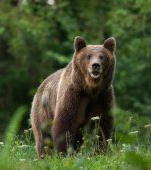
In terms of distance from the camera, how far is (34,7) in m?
23.6

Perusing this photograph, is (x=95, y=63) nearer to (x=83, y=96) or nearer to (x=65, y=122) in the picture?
(x=83, y=96)

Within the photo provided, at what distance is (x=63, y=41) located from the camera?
88.5 ft

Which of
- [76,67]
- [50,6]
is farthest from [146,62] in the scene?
[76,67]

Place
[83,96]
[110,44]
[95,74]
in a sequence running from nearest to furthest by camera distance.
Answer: [95,74] → [83,96] → [110,44]

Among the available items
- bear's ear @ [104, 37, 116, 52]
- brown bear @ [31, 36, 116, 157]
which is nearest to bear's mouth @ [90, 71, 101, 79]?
brown bear @ [31, 36, 116, 157]

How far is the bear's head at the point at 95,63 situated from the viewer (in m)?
10.1

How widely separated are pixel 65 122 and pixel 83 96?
0.43 m

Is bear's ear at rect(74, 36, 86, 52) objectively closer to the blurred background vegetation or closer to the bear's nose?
the bear's nose

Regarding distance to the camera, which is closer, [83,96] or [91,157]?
[91,157]

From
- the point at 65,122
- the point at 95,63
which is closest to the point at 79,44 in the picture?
the point at 95,63

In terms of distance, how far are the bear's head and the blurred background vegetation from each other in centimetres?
1092

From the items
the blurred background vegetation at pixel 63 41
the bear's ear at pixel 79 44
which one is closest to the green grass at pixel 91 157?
the bear's ear at pixel 79 44

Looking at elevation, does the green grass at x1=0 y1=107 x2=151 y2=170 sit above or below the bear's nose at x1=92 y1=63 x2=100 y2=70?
below

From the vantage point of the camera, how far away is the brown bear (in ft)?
33.3
